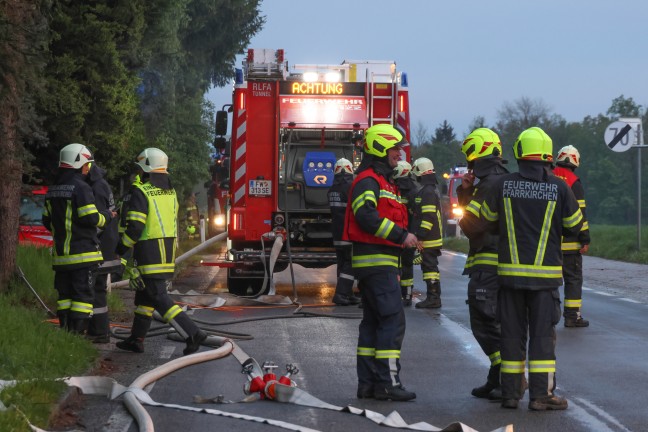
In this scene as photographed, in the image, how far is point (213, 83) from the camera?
49344 mm

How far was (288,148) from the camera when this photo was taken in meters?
17.4

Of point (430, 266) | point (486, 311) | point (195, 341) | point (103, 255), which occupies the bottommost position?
point (195, 341)

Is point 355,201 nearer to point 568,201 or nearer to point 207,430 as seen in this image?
point 568,201

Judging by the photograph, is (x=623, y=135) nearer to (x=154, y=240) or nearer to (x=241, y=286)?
(x=241, y=286)

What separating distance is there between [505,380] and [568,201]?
4.16 ft

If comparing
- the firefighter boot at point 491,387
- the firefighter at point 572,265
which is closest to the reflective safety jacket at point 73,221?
the firefighter boot at point 491,387

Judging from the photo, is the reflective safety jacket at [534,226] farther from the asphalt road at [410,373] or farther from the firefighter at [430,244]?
the firefighter at [430,244]

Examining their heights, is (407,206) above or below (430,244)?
A: above

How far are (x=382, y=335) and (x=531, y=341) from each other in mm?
1094

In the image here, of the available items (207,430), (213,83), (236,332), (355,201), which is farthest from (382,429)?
(213,83)

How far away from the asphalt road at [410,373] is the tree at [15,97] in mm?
2393

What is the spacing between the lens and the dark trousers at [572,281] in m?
13.0

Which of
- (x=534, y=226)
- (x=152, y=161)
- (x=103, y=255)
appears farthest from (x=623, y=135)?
(x=534, y=226)

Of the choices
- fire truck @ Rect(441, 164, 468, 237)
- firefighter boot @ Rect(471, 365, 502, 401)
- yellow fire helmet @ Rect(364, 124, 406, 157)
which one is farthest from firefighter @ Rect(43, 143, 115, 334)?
fire truck @ Rect(441, 164, 468, 237)
